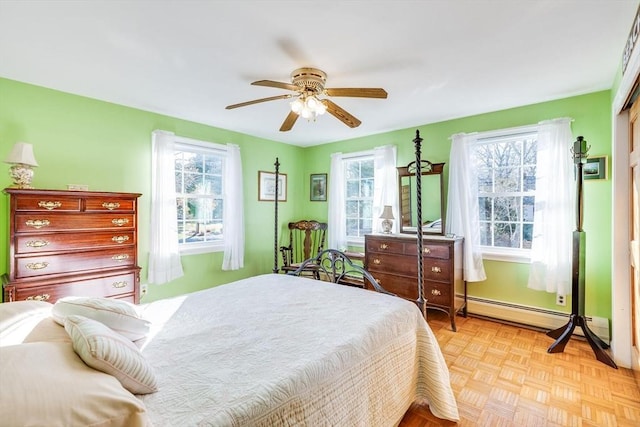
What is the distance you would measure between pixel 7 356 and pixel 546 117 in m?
4.19

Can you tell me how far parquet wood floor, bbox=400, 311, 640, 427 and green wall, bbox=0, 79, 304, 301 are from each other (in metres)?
2.99

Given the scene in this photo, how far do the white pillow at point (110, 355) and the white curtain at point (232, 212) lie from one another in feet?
10.3

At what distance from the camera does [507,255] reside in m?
3.38

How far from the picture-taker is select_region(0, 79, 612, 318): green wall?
8.95 ft

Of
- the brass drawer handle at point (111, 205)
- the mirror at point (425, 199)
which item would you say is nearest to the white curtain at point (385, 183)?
the mirror at point (425, 199)

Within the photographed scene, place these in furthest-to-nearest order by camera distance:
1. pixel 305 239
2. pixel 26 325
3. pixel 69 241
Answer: pixel 305 239 → pixel 69 241 → pixel 26 325

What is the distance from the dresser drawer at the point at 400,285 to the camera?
338 centimetres

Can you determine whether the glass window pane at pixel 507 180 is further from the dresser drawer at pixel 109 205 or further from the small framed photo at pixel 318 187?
the dresser drawer at pixel 109 205

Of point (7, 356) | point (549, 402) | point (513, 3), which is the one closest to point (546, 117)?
point (513, 3)

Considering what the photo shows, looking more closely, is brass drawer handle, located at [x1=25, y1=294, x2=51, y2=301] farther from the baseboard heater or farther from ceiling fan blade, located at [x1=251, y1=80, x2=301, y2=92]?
the baseboard heater

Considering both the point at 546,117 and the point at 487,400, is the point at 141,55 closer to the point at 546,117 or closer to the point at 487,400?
the point at 487,400

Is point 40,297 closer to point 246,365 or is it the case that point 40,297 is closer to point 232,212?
point 232,212

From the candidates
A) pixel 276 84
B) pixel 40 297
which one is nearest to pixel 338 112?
pixel 276 84

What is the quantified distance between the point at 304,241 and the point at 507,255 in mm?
2865
